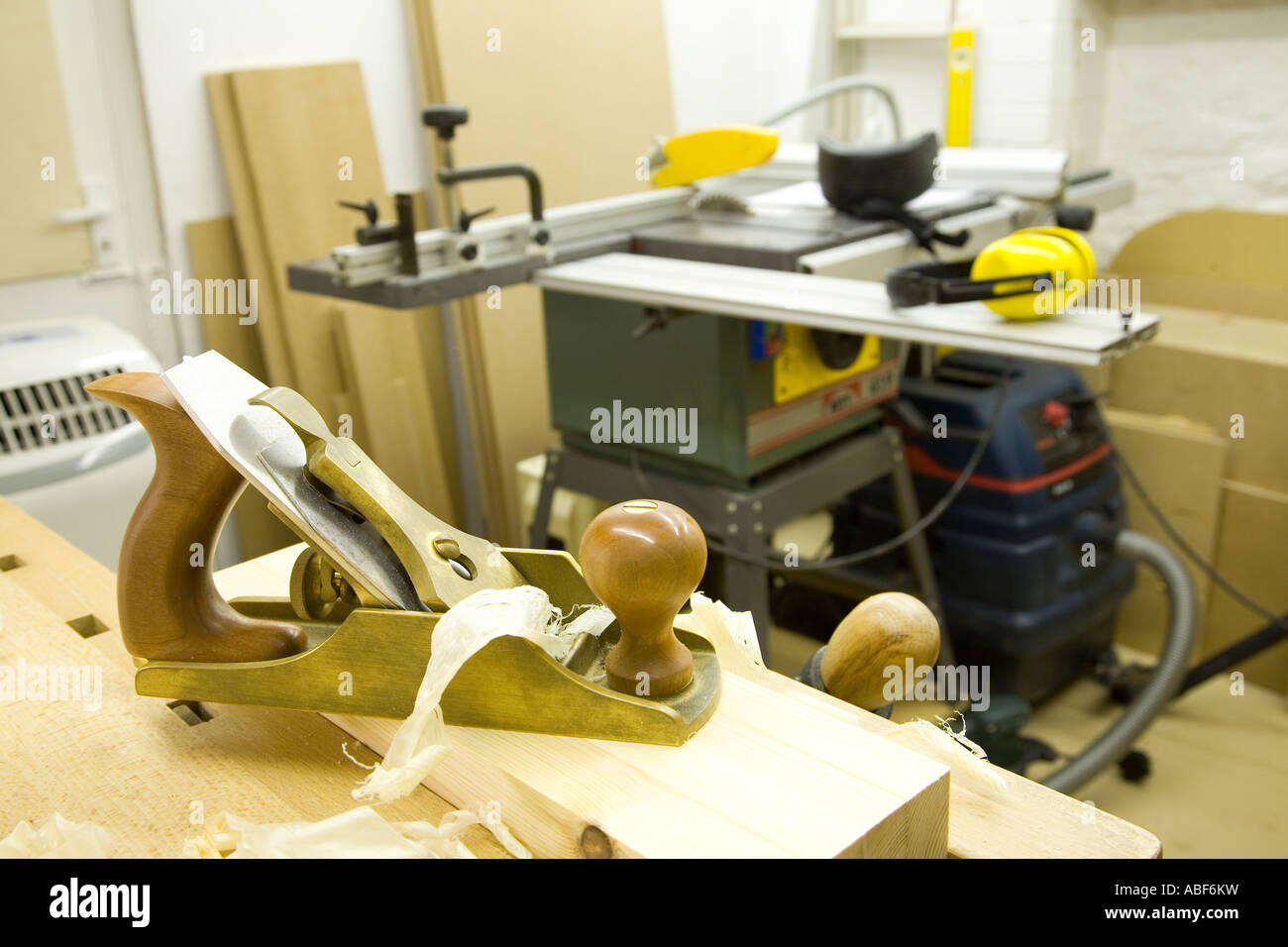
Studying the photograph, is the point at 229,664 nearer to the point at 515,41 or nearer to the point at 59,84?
the point at 59,84

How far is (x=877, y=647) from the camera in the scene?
0.76 meters

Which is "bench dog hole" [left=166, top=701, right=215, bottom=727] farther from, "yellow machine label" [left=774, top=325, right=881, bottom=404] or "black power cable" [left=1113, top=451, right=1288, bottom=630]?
"black power cable" [left=1113, top=451, right=1288, bottom=630]

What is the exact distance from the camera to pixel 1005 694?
206 centimetres

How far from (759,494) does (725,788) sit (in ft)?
3.77

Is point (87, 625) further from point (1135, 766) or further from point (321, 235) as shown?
point (1135, 766)

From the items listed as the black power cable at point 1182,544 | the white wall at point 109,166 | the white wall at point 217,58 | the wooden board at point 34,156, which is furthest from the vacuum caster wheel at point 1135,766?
the wooden board at point 34,156

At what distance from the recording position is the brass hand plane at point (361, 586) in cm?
67

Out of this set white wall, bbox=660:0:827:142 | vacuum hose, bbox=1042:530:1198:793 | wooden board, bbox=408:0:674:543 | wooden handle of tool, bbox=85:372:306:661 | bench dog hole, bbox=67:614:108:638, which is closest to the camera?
wooden handle of tool, bbox=85:372:306:661

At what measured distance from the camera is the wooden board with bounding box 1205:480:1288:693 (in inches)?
86.4

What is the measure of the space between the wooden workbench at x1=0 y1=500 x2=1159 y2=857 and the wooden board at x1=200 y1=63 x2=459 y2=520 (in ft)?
5.30

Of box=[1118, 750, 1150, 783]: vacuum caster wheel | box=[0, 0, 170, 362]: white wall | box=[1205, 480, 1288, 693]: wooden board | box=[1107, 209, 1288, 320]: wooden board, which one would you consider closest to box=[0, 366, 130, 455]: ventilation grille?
box=[0, 0, 170, 362]: white wall

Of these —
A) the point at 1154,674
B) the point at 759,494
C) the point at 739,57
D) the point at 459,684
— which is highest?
the point at 739,57

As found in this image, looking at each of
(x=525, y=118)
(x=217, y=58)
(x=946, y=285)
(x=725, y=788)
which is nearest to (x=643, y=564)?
(x=725, y=788)

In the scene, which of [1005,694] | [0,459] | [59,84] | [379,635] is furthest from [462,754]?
[59,84]
